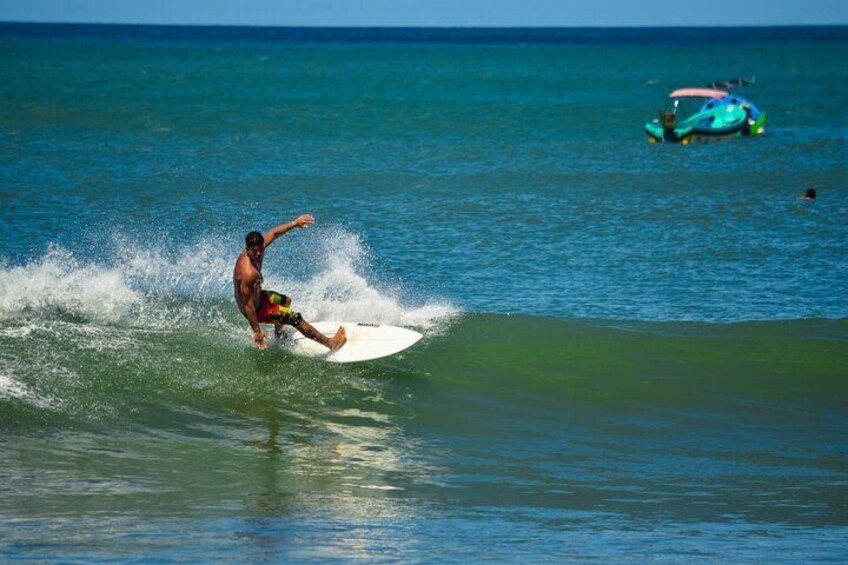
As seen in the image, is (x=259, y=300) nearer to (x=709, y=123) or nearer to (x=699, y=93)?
(x=709, y=123)

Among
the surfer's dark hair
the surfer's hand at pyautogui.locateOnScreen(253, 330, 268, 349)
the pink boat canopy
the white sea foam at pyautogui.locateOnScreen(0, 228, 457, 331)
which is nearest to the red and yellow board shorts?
the surfer's hand at pyautogui.locateOnScreen(253, 330, 268, 349)

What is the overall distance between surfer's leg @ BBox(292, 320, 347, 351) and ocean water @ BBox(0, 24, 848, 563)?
39cm

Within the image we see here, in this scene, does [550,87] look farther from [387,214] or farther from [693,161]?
[387,214]

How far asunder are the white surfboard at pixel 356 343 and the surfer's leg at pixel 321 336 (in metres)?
0.10

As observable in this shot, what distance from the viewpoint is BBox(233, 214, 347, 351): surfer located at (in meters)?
13.7

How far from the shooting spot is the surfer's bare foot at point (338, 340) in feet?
47.1

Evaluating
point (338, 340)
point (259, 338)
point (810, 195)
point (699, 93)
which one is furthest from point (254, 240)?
point (699, 93)

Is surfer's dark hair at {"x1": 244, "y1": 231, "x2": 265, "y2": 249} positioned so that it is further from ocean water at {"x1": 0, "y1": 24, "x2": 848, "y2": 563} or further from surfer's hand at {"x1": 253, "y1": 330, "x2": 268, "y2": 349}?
ocean water at {"x1": 0, "y1": 24, "x2": 848, "y2": 563}

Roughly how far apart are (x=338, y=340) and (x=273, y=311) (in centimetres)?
88

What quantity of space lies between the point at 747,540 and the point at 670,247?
13.8 meters

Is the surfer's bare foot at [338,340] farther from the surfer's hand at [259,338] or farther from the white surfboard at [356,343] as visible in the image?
the surfer's hand at [259,338]

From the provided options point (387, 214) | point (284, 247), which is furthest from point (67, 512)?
point (387, 214)

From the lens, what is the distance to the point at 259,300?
14.0 metres

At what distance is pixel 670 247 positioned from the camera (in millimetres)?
23328
